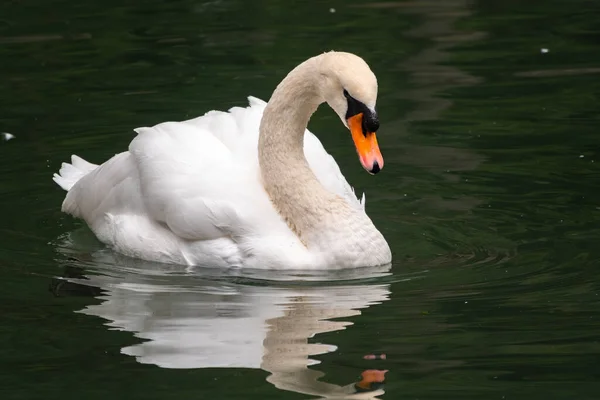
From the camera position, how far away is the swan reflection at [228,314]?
23.5ft

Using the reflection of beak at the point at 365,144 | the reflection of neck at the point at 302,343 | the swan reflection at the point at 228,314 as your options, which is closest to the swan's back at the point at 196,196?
the swan reflection at the point at 228,314

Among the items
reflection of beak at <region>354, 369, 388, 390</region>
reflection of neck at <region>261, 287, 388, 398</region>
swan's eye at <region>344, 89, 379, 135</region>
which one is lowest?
reflection of beak at <region>354, 369, 388, 390</region>

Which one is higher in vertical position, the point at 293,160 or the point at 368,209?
the point at 293,160

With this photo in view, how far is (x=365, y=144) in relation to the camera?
328 inches

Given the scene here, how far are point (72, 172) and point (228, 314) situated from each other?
286cm

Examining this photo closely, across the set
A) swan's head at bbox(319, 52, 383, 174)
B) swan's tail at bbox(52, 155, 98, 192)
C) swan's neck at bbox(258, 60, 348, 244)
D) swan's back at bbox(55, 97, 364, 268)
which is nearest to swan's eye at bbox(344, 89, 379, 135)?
swan's head at bbox(319, 52, 383, 174)

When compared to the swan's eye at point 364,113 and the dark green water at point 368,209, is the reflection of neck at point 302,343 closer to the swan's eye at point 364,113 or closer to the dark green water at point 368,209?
the dark green water at point 368,209

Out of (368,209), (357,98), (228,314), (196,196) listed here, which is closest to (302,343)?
(228,314)

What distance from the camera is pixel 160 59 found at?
13.8 meters

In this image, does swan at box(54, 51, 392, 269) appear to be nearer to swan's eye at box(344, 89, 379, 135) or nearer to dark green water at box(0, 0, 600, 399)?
swan's eye at box(344, 89, 379, 135)

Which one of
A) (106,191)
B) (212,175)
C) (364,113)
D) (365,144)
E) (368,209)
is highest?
(364,113)

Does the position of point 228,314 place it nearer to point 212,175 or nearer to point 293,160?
point 212,175

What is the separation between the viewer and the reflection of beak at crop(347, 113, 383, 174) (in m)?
8.24

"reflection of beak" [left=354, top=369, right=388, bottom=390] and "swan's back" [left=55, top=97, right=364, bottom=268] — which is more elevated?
"swan's back" [left=55, top=97, right=364, bottom=268]
